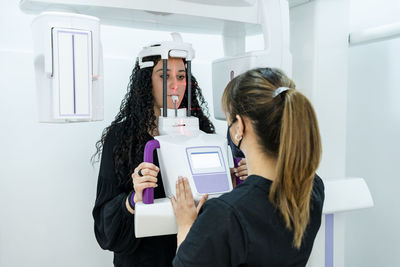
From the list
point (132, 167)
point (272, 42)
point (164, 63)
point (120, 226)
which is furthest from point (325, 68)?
point (120, 226)

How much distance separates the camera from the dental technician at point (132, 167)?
1.23m

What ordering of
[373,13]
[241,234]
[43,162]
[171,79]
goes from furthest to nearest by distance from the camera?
[373,13], [43,162], [171,79], [241,234]

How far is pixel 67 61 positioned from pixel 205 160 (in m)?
0.45

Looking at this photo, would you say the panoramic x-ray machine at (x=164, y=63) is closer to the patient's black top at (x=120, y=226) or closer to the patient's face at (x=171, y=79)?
the patient's face at (x=171, y=79)

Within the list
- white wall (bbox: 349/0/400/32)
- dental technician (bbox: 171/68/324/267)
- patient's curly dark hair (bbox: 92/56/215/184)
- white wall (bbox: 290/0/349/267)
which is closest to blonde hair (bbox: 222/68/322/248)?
dental technician (bbox: 171/68/324/267)

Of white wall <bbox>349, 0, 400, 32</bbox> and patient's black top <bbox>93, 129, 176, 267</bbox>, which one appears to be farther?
white wall <bbox>349, 0, 400, 32</bbox>

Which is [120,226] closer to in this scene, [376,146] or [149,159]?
[149,159]

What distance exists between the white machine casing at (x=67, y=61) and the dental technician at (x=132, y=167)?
31cm

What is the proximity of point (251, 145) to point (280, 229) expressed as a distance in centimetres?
21

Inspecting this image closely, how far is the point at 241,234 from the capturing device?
2.88ft

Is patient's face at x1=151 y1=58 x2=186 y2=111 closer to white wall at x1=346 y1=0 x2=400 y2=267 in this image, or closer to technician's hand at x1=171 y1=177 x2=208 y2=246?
technician's hand at x1=171 y1=177 x2=208 y2=246

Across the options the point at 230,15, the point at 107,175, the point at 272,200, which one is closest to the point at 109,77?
the point at 107,175

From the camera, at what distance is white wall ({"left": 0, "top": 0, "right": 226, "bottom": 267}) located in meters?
1.47

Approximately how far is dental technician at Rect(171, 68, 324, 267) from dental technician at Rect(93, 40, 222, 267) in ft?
1.01
